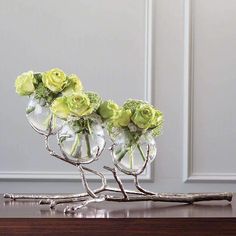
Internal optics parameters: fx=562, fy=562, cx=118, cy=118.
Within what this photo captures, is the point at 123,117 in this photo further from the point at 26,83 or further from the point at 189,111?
the point at 189,111

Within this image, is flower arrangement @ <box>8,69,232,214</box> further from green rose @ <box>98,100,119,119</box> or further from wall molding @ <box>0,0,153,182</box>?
wall molding @ <box>0,0,153,182</box>

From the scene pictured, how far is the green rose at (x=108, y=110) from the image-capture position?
1.11 meters

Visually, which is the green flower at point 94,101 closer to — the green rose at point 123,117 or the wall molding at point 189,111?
the green rose at point 123,117

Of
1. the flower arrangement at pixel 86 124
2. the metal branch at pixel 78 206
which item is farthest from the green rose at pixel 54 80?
the metal branch at pixel 78 206

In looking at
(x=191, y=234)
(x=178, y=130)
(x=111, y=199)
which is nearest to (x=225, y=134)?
(x=178, y=130)

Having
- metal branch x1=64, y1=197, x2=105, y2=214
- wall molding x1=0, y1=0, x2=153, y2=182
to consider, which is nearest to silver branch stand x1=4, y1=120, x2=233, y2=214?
metal branch x1=64, y1=197, x2=105, y2=214

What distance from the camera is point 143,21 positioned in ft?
6.75

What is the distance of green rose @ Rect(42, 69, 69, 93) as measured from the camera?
115 cm

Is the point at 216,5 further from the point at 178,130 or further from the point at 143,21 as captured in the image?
the point at 178,130

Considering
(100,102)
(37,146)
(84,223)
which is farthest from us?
(37,146)

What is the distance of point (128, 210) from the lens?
1.11 meters

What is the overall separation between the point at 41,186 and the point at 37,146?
144 mm

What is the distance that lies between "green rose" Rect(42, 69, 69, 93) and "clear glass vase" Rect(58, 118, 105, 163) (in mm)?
89

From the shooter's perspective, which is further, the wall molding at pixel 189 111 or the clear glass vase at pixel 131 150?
the wall molding at pixel 189 111
